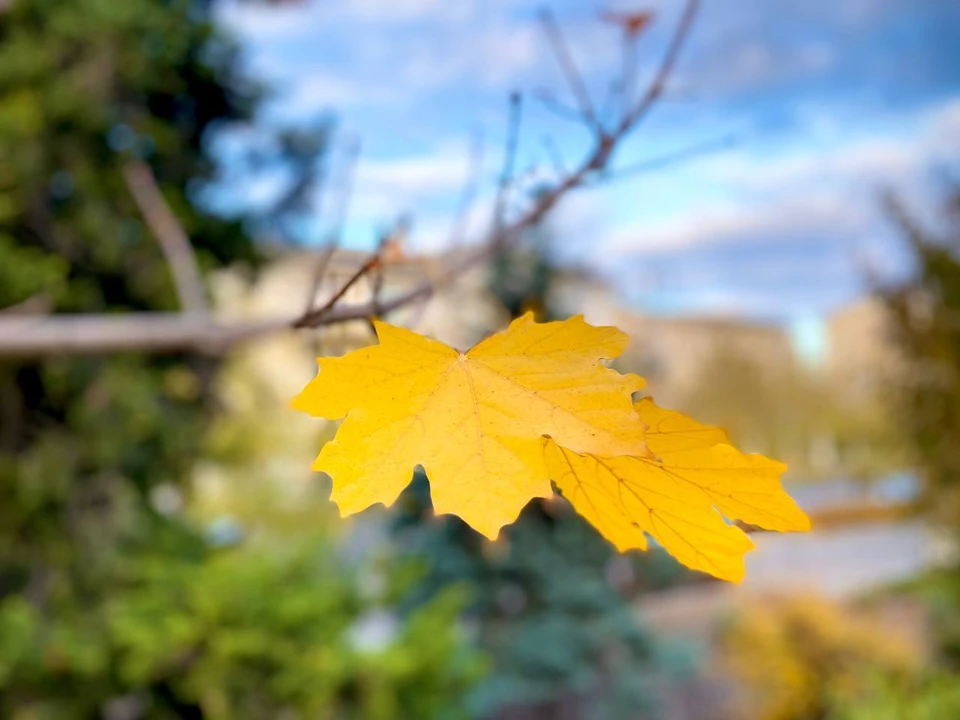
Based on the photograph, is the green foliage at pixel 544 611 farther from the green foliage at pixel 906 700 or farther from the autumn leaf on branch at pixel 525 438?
the autumn leaf on branch at pixel 525 438

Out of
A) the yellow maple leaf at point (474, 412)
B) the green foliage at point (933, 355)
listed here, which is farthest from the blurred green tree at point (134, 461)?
the green foliage at point (933, 355)

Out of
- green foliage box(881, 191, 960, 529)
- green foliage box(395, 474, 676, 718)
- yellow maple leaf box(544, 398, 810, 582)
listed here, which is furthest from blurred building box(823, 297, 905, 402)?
yellow maple leaf box(544, 398, 810, 582)

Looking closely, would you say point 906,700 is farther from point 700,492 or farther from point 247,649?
point 700,492

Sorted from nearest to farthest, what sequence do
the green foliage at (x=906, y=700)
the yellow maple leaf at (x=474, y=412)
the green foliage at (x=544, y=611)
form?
1. the yellow maple leaf at (x=474, y=412)
2. the green foliage at (x=906, y=700)
3. the green foliage at (x=544, y=611)

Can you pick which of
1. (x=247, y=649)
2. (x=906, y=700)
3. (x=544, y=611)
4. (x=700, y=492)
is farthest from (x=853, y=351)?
(x=700, y=492)

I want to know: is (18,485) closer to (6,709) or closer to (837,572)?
(6,709)

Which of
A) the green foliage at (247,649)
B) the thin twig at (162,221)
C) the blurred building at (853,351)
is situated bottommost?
the blurred building at (853,351)

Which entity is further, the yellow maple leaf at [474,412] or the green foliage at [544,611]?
the green foliage at [544,611]

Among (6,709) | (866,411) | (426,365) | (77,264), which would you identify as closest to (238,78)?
(77,264)

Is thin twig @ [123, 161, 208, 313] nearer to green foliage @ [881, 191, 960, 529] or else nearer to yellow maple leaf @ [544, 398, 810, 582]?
yellow maple leaf @ [544, 398, 810, 582]
